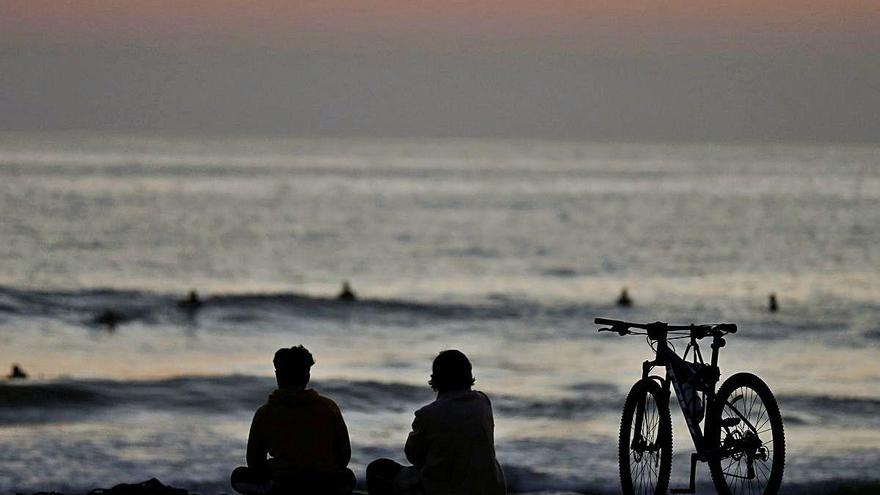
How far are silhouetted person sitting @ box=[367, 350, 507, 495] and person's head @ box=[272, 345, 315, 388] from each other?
0.63 meters

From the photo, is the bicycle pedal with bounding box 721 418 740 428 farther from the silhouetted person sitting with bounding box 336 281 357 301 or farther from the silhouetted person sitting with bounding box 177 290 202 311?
the silhouetted person sitting with bounding box 336 281 357 301

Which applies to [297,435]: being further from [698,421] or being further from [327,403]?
[698,421]

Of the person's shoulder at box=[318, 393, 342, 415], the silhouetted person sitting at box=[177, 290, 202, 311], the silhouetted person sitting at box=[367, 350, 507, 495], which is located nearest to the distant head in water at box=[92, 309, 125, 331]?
the silhouetted person sitting at box=[177, 290, 202, 311]

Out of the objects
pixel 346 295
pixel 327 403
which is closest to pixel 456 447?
pixel 327 403

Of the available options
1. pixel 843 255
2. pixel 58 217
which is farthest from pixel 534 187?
pixel 843 255

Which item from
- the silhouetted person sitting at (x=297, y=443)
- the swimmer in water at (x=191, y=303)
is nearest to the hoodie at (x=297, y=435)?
the silhouetted person sitting at (x=297, y=443)

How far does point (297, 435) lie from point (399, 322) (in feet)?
107

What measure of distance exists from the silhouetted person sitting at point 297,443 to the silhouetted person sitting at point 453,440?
1.40 feet

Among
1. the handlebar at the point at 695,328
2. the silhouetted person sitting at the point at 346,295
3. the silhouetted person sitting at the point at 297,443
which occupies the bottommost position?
the silhouetted person sitting at the point at 297,443

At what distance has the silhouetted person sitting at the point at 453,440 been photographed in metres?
6.83

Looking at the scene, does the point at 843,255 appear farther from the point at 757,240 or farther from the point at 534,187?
the point at 534,187

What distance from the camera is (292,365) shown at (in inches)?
272

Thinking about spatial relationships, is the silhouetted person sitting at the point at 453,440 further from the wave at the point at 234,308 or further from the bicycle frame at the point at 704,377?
the wave at the point at 234,308

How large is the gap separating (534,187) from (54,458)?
148m
